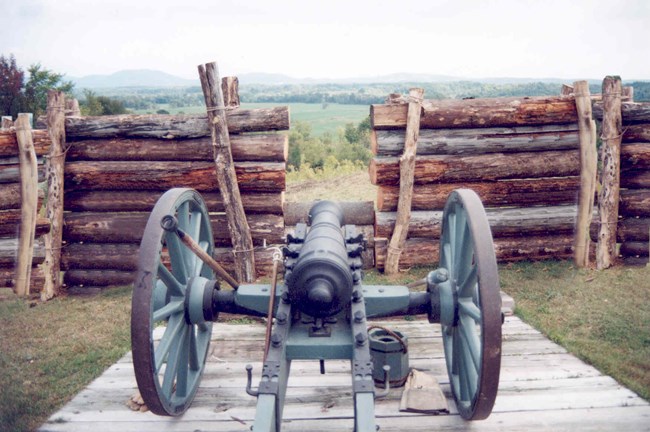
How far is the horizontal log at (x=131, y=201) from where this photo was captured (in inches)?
267

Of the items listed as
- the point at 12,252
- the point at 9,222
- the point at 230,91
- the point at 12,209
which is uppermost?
the point at 230,91

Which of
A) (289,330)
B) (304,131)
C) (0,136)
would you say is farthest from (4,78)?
(289,330)

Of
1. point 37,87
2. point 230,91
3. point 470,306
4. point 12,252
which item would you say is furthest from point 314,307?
point 37,87

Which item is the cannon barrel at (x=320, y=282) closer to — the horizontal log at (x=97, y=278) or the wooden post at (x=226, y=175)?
the wooden post at (x=226, y=175)

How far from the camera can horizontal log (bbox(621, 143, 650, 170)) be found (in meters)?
6.86

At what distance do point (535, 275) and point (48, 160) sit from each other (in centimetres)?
545

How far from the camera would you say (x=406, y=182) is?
673 centimetres

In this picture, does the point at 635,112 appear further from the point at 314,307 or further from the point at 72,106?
the point at 72,106

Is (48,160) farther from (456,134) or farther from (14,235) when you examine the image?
(456,134)

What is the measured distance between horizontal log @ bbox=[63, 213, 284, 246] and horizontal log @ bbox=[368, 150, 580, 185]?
4.43 ft

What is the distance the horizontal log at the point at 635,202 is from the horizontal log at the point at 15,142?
21.6 ft

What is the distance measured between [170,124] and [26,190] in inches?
68.0

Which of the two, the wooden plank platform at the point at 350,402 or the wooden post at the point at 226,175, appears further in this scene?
the wooden post at the point at 226,175

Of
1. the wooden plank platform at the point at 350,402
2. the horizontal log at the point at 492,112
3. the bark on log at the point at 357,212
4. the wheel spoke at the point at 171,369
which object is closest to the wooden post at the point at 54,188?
the bark on log at the point at 357,212
